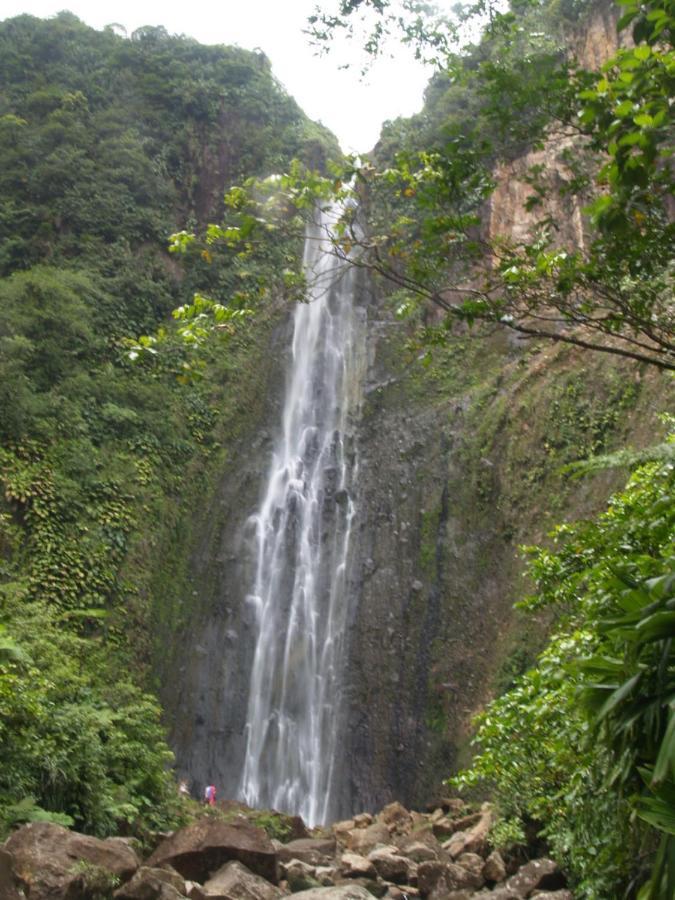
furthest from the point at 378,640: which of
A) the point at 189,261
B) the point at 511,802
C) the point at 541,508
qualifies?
the point at 189,261

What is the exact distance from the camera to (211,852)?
7.16m

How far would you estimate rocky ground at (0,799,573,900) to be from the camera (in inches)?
221

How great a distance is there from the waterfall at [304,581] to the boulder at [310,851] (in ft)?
15.0

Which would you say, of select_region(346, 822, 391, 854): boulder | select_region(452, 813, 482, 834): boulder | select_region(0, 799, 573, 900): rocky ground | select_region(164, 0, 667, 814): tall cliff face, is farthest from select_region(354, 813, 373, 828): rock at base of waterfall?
select_region(452, 813, 482, 834): boulder

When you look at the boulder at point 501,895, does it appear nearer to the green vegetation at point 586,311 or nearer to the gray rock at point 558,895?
the gray rock at point 558,895

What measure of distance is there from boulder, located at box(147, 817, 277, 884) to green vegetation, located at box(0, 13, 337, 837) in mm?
714

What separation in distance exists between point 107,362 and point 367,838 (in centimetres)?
1222

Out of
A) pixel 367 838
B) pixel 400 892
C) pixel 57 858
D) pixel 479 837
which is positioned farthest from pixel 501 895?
pixel 367 838

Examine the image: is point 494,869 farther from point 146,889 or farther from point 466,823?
point 146,889

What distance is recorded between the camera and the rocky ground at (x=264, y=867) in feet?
18.4

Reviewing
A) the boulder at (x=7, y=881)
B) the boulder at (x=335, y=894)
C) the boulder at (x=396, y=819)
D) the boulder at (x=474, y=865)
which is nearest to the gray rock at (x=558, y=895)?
the boulder at (x=335, y=894)

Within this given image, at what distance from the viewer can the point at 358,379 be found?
66.9 ft

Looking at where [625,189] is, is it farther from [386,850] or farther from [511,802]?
[386,850]

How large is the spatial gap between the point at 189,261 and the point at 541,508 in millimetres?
12605
